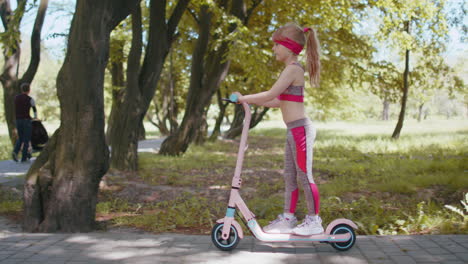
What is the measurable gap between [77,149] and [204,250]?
219 centimetres

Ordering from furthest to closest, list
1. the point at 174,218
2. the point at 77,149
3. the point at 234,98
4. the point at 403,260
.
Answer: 1. the point at 174,218
2. the point at 77,149
3. the point at 234,98
4. the point at 403,260

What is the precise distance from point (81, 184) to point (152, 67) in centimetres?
618

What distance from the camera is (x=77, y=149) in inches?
215

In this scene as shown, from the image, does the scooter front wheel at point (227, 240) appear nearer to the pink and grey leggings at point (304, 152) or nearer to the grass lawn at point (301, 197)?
the pink and grey leggings at point (304, 152)

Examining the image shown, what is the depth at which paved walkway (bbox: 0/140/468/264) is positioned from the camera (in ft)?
12.9

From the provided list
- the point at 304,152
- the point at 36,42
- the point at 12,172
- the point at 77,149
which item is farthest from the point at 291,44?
the point at 36,42

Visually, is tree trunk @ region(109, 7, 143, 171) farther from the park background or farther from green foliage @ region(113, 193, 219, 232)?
green foliage @ region(113, 193, 219, 232)

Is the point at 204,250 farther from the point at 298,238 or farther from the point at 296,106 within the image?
the point at 296,106

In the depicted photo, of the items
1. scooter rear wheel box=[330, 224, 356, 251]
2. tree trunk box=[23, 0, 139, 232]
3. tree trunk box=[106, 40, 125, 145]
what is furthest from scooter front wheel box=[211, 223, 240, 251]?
tree trunk box=[106, 40, 125, 145]

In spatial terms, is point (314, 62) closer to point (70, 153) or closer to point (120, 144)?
point (70, 153)

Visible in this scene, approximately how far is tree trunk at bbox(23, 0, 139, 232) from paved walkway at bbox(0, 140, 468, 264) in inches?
22.1

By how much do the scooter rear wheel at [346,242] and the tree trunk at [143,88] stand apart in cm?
783

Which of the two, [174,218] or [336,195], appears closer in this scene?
[174,218]

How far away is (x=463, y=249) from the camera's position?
411 cm
